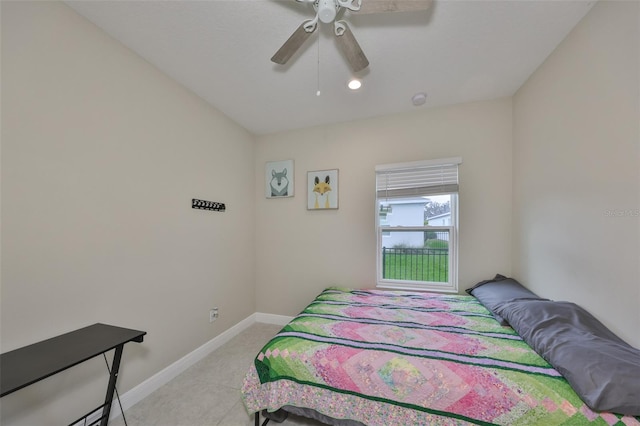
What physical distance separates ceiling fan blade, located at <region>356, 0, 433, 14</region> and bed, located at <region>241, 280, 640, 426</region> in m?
1.91

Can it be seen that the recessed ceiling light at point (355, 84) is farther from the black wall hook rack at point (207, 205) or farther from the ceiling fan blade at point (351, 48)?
the black wall hook rack at point (207, 205)

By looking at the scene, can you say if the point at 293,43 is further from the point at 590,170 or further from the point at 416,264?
the point at 416,264

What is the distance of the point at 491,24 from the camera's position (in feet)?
5.15

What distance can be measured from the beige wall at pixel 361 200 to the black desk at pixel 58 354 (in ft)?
6.49

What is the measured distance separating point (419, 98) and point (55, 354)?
3.26 m

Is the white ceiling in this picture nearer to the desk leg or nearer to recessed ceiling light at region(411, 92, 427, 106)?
recessed ceiling light at region(411, 92, 427, 106)

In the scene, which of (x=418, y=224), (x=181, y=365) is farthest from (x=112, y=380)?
(x=418, y=224)

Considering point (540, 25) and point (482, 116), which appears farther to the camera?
point (482, 116)

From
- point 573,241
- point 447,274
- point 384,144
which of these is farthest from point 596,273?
point 384,144

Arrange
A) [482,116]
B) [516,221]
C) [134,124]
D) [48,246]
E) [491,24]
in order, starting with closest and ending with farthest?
[48,246], [491,24], [134,124], [516,221], [482,116]

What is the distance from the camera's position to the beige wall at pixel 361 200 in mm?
2498

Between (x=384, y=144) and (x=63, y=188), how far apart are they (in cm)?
282

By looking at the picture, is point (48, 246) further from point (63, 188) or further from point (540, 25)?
point (540, 25)

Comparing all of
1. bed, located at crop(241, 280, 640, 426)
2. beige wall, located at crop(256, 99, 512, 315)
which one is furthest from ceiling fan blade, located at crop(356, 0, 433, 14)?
bed, located at crop(241, 280, 640, 426)
